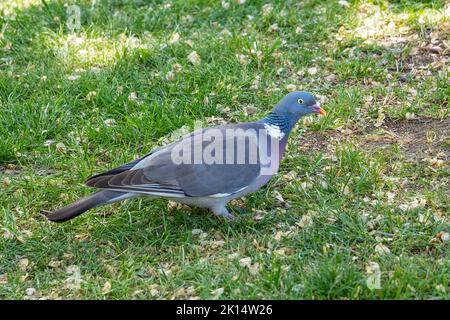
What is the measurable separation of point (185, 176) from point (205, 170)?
0.13 meters

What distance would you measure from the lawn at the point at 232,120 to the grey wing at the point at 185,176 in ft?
0.89

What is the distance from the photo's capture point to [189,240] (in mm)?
4707

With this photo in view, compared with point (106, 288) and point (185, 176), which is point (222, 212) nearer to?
point (185, 176)

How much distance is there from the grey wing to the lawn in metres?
0.27

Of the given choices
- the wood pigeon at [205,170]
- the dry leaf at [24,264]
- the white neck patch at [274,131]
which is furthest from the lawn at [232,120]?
the white neck patch at [274,131]

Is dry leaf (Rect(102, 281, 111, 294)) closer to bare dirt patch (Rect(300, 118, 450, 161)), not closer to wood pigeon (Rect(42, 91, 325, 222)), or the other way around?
wood pigeon (Rect(42, 91, 325, 222))

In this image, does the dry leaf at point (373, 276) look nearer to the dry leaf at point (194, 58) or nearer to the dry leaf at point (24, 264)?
the dry leaf at point (24, 264)

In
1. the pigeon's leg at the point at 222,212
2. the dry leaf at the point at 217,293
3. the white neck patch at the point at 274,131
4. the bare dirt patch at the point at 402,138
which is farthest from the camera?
the bare dirt patch at the point at 402,138

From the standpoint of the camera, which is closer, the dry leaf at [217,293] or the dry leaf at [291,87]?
A: the dry leaf at [217,293]

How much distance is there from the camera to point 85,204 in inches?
179

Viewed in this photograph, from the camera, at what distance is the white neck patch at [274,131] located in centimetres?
499

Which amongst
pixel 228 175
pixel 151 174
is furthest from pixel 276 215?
pixel 151 174

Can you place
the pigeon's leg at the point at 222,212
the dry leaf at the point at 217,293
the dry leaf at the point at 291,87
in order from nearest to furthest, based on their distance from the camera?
the dry leaf at the point at 217,293, the pigeon's leg at the point at 222,212, the dry leaf at the point at 291,87

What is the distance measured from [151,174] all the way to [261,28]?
2892mm
